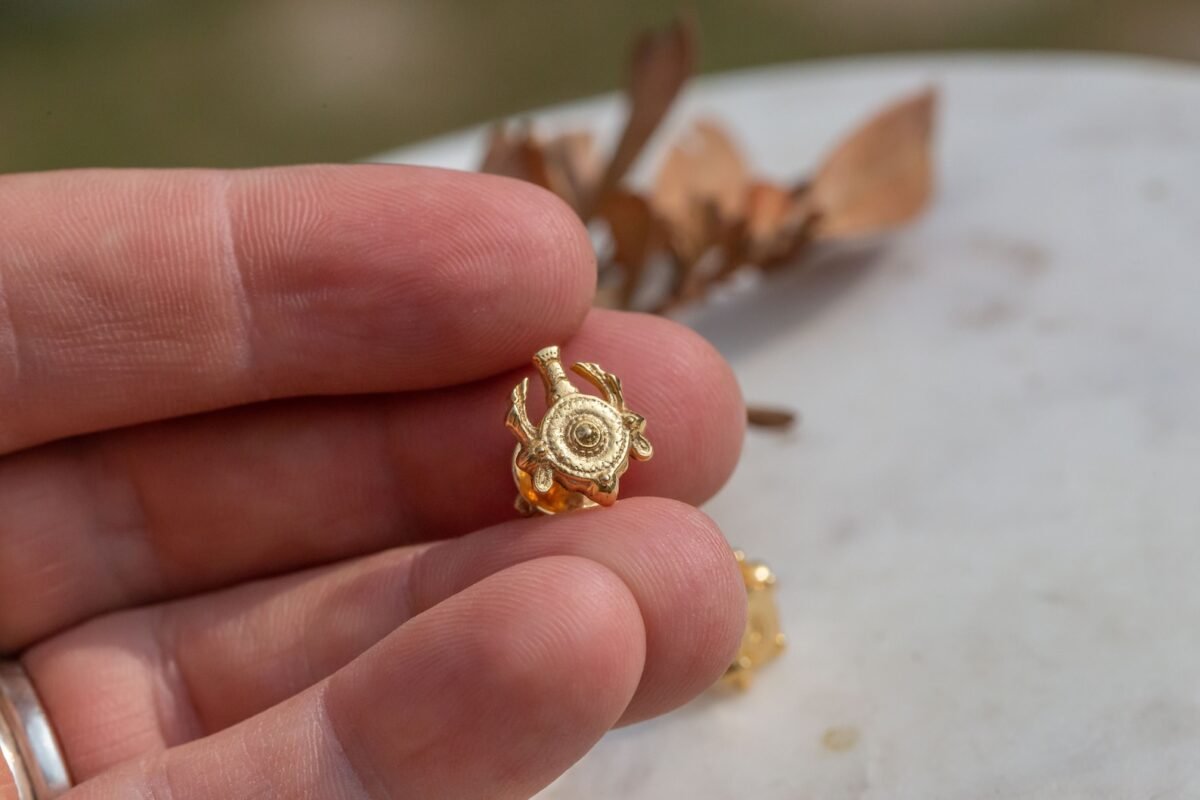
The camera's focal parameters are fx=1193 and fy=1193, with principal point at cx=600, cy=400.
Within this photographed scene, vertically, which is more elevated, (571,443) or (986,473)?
(571,443)

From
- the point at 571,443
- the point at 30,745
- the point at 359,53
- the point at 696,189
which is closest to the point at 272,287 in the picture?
the point at 571,443

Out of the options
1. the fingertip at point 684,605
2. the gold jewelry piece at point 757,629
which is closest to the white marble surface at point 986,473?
the gold jewelry piece at point 757,629

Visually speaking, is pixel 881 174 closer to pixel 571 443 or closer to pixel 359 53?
pixel 571 443

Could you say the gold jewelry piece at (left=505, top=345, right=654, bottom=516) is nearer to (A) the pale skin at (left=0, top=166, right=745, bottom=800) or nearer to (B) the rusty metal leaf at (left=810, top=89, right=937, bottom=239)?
(A) the pale skin at (left=0, top=166, right=745, bottom=800)

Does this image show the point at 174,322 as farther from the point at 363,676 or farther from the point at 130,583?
the point at 363,676

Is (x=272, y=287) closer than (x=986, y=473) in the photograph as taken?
Yes

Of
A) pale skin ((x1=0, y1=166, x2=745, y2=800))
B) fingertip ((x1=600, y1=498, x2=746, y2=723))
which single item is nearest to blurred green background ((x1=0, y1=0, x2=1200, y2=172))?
pale skin ((x1=0, y1=166, x2=745, y2=800))
